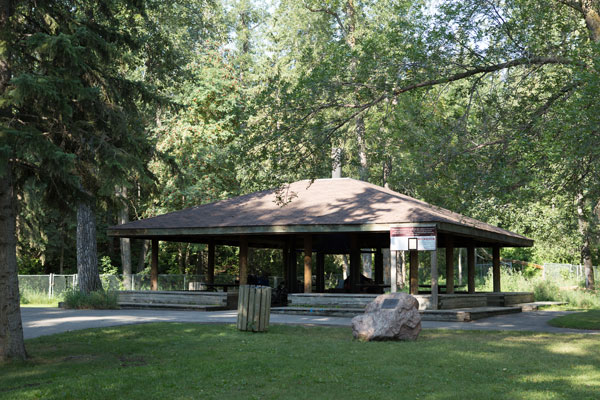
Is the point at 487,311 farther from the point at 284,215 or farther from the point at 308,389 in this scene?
the point at 308,389

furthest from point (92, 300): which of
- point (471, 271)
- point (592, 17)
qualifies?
point (592, 17)

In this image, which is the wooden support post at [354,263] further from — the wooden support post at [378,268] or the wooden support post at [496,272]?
the wooden support post at [496,272]

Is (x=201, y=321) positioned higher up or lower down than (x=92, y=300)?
lower down

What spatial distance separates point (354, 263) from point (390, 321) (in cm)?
1002

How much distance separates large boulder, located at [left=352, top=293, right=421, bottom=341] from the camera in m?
11.5

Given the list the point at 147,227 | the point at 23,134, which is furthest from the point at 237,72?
the point at 23,134

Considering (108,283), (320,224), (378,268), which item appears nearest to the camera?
(320,224)

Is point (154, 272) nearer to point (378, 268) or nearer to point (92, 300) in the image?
point (92, 300)

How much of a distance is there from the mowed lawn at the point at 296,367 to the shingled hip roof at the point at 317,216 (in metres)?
5.50

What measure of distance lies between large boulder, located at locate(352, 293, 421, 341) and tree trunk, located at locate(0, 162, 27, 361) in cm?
603

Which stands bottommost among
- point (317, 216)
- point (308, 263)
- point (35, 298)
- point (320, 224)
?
point (35, 298)

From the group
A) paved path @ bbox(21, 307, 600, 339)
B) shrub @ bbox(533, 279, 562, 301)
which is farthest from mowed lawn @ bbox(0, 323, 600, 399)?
shrub @ bbox(533, 279, 562, 301)

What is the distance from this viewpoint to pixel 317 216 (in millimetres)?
19109

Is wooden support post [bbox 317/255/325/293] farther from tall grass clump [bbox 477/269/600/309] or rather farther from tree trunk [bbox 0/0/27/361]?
tree trunk [bbox 0/0/27/361]
